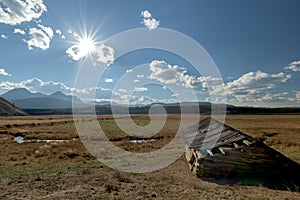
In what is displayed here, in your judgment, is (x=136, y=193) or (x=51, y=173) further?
(x=51, y=173)

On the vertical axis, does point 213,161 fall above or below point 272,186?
above

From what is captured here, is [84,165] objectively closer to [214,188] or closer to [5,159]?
[5,159]

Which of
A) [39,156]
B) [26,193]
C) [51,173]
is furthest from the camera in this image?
[39,156]

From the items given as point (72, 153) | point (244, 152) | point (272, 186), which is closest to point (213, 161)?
point (244, 152)

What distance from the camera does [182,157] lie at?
2050 centimetres

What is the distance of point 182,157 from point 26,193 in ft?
41.0

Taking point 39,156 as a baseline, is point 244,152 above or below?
above

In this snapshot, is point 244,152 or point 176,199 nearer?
point 176,199

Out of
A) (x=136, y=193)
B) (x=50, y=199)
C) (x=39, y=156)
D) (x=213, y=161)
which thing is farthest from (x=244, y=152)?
(x=39, y=156)

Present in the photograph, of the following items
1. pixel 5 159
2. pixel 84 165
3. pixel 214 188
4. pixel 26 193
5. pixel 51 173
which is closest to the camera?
pixel 26 193

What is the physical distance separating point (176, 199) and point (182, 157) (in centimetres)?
1064

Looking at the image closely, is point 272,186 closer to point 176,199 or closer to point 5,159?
point 176,199

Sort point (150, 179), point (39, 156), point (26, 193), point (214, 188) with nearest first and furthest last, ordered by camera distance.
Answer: point (26, 193) < point (214, 188) < point (150, 179) < point (39, 156)

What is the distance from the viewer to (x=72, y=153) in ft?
→ 72.7
